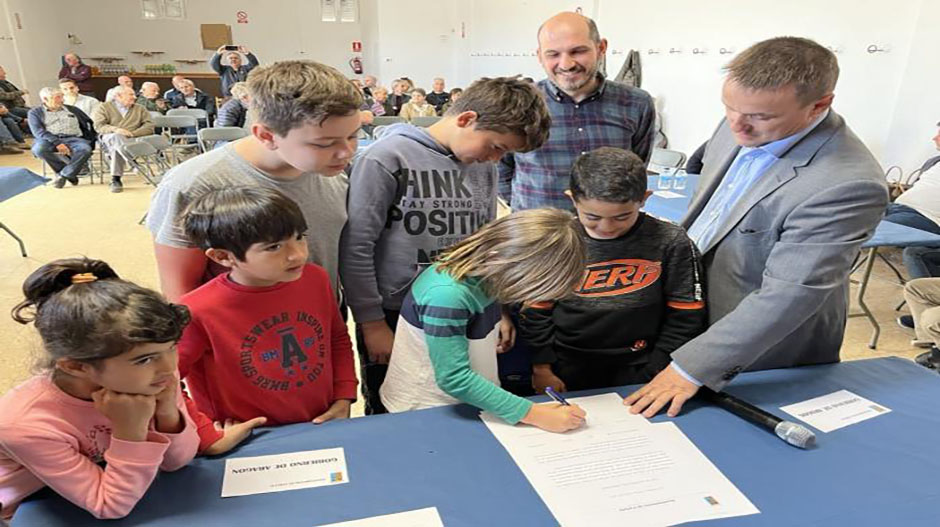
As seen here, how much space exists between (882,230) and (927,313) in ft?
1.87

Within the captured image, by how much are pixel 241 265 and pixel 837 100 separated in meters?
5.11

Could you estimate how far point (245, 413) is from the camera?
47.8 inches

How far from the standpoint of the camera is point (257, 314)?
3.82 ft

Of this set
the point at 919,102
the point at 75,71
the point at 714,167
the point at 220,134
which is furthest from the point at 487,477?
the point at 75,71

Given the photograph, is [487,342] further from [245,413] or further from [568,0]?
[568,0]

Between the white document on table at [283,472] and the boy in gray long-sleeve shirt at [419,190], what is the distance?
478 millimetres

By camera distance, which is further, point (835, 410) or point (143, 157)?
point (143, 157)

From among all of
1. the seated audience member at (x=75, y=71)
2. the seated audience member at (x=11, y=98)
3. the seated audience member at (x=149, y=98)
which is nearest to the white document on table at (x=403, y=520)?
the seated audience member at (x=149, y=98)

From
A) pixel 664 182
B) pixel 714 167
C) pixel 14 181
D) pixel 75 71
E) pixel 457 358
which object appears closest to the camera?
pixel 457 358

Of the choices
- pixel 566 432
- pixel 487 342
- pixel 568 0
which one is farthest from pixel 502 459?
pixel 568 0

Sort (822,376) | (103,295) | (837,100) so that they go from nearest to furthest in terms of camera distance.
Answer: (103,295) < (822,376) < (837,100)

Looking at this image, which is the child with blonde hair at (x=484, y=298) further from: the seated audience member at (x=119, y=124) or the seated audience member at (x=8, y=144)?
the seated audience member at (x=8, y=144)

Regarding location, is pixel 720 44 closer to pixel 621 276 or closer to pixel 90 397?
pixel 621 276

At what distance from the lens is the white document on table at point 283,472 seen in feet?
3.03
